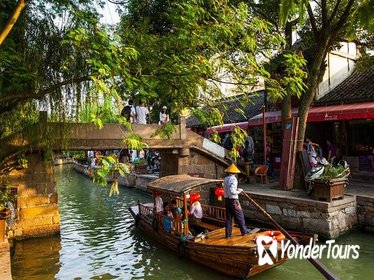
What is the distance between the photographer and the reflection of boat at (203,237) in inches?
277

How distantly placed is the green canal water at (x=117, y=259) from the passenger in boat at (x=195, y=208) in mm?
1206

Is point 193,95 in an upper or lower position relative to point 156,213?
upper

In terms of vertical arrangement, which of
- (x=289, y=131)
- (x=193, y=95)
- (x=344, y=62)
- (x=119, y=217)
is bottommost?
(x=119, y=217)

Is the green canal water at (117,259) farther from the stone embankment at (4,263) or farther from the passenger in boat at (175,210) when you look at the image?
the stone embankment at (4,263)

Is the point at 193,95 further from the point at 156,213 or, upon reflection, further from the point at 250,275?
the point at 156,213

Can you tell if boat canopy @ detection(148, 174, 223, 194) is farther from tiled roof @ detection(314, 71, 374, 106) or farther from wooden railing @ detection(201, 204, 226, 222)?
tiled roof @ detection(314, 71, 374, 106)

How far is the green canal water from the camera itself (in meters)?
7.75

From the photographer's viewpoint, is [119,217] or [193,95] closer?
[193,95]

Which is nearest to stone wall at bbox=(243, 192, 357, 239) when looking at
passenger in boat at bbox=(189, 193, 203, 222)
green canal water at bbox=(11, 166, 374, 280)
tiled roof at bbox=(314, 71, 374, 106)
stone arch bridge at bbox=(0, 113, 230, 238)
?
green canal water at bbox=(11, 166, 374, 280)

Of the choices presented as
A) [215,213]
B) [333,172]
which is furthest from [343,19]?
[215,213]

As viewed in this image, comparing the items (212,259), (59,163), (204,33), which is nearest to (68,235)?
(212,259)

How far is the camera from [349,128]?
1436cm

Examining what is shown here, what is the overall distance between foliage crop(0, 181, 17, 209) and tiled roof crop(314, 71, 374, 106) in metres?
12.0

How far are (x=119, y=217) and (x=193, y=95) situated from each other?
9.10 meters
